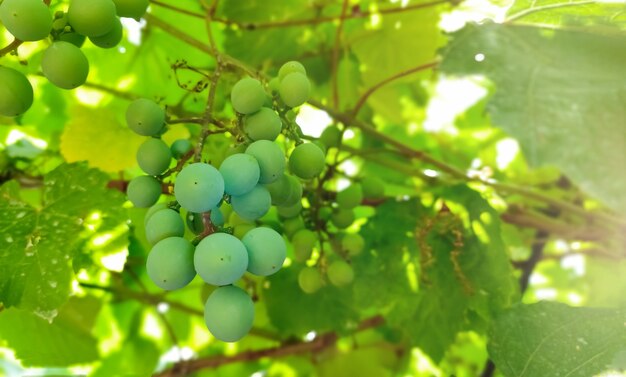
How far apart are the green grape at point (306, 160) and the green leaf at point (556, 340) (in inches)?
20.0

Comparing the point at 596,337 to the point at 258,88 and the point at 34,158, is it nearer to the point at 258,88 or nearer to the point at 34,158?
the point at 258,88

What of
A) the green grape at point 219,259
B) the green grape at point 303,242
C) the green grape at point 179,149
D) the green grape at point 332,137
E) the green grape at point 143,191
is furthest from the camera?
the green grape at point 332,137

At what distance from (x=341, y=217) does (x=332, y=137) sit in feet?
0.74

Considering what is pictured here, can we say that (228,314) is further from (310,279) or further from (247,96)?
(310,279)

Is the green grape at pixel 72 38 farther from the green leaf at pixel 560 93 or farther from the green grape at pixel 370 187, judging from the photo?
the green grape at pixel 370 187

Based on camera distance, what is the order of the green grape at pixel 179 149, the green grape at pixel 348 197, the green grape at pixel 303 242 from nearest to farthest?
the green grape at pixel 179 149 < the green grape at pixel 303 242 < the green grape at pixel 348 197

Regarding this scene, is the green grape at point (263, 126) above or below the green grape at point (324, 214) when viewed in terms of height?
above

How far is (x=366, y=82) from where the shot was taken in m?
2.00

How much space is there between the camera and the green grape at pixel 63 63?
3.21 feet

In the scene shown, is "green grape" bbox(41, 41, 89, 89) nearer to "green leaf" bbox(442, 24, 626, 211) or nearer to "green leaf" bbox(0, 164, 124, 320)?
"green leaf" bbox(0, 164, 124, 320)

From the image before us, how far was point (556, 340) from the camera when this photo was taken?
3.86 feet

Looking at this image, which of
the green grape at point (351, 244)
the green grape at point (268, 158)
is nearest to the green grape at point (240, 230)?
the green grape at point (268, 158)

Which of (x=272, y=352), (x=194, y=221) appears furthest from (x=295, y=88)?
(x=272, y=352)

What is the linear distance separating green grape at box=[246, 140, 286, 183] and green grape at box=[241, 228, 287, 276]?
0.09 metres
